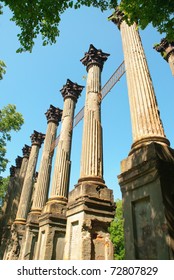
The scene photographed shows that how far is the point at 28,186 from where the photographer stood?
1862 centimetres

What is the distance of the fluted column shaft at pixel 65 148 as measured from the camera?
10992mm

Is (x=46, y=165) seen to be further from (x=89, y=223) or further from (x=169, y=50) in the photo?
(x=169, y=50)

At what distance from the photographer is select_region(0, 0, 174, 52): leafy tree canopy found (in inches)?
207

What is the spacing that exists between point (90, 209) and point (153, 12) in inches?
230

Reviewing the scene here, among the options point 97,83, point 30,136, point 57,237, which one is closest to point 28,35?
point 97,83

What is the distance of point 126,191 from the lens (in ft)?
16.5

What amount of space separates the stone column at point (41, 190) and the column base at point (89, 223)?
253 inches

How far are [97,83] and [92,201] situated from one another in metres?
6.30

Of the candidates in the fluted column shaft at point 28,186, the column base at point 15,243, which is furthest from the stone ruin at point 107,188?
the fluted column shaft at point 28,186

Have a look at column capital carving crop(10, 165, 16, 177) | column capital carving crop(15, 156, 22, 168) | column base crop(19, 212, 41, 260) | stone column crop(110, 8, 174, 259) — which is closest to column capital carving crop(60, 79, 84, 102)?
column base crop(19, 212, 41, 260)

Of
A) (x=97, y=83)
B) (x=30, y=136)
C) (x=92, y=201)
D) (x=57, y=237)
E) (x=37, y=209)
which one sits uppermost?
(x=30, y=136)

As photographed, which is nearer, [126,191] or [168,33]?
[126,191]

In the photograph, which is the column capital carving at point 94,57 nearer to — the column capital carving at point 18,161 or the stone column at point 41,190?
the stone column at point 41,190
